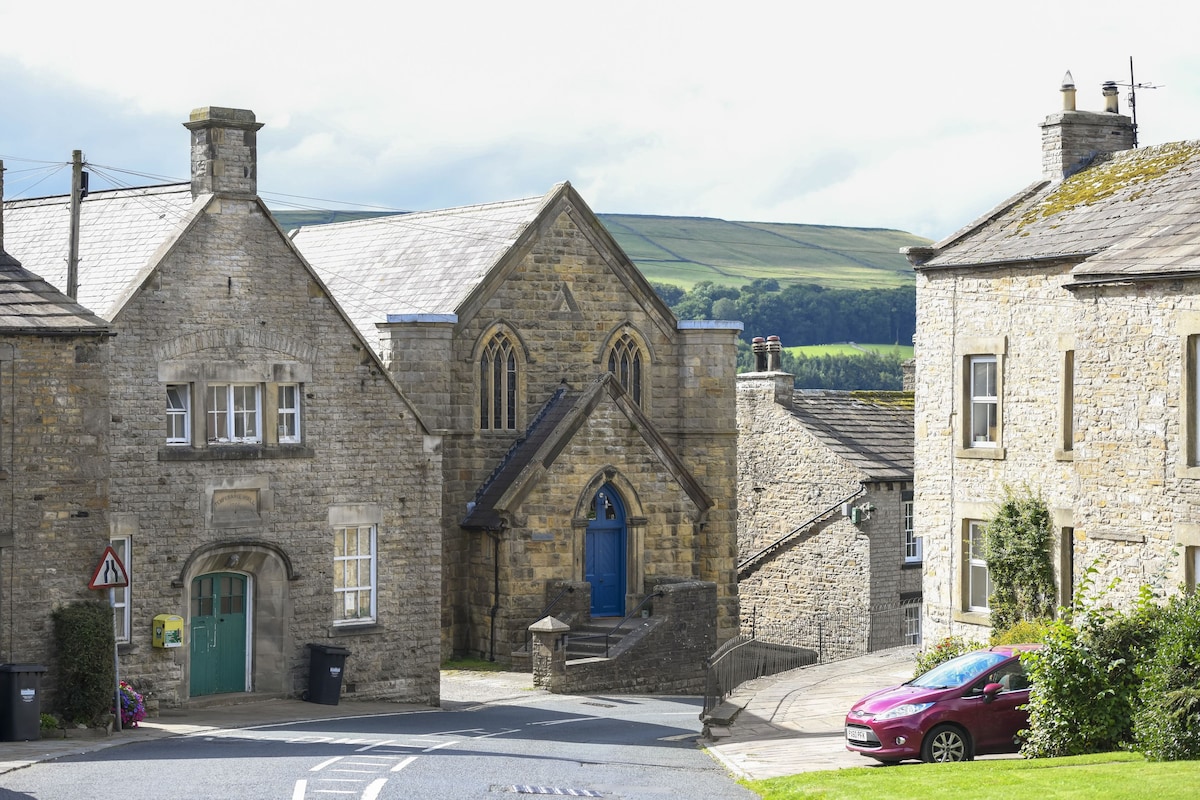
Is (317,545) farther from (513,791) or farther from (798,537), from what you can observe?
(798,537)

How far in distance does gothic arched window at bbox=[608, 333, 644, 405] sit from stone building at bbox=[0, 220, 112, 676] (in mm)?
17471

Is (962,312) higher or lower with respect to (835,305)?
lower

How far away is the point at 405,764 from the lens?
2045 centimetres

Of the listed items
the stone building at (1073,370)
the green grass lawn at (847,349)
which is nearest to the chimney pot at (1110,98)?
the stone building at (1073,370)

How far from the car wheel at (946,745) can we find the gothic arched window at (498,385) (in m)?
19.3

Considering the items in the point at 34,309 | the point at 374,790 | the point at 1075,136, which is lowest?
the point at 374,790

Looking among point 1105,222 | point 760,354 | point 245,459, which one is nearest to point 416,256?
point 760,354

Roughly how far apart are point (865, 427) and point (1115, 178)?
17.9 meters

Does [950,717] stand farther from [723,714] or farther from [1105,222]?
[1105,222]

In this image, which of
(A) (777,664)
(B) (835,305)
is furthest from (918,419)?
(B) (835,305)

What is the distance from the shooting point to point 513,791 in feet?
59.9

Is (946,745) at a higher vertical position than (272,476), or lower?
lower

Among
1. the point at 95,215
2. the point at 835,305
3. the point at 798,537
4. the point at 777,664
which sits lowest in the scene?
the point at 777,664

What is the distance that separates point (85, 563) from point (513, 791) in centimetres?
901
